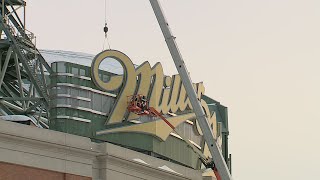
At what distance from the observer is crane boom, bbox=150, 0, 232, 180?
5494cm

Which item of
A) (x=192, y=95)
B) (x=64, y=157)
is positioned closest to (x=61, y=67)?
(x=64, y=157)

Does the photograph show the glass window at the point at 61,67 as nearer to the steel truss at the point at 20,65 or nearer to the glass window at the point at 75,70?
the glass window at the point at 75,70

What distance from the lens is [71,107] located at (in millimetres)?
55000

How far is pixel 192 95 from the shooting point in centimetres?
5588

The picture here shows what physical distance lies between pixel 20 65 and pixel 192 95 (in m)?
18.0

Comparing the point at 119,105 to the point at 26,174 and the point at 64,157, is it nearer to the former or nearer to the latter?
the point at 64,157

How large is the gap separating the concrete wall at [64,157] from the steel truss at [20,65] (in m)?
9.90

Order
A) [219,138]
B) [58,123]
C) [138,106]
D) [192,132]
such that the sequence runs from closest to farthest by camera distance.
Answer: [58,123] → [138,106] → [192,132] → [219,138]

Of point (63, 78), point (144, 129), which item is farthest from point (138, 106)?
point (63, 78)

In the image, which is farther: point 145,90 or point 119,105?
point 145,90

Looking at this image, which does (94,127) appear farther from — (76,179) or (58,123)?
(76,179)

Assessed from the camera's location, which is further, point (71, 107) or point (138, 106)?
point (138, 106)

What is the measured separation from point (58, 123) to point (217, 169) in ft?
32.4

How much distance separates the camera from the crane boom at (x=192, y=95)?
54.9 meters
